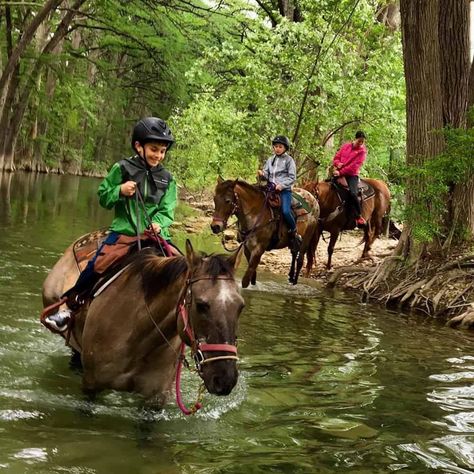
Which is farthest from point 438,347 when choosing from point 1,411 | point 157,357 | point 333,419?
point 1,411

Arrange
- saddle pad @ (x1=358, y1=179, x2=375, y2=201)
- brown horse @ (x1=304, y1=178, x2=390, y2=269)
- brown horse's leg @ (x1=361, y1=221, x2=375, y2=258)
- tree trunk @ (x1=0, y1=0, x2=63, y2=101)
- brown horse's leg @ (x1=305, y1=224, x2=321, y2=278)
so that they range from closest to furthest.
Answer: brown horse's leg @ (x1=305, y1=224, x2=321, y2=278)
brown horse @ (x1=304, y1=178, x2=390, y2=269)
saddle pad @ (x1=358, y1=179, x2=375, y2=201)
brown horse's leg @ (x1=361, y1=221, x2=375, y2=258)
tree trunk @ (x1=0, y1=0, x2=63, y2=101)

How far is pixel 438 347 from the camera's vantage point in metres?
7.92

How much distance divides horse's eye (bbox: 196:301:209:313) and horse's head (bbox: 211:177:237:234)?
24.3 ft

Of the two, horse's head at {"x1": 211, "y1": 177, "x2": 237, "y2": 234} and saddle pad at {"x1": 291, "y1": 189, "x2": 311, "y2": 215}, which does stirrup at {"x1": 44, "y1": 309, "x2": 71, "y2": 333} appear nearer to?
horse's head at {"x1": 211, "y1": 177, "x2": 237, "y2": 234}

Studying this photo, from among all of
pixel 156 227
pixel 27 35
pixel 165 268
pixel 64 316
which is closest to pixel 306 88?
pixel 156 227

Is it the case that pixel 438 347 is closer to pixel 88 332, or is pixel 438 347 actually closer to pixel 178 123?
pixel 88 332

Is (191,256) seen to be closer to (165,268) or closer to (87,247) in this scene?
(165,268)

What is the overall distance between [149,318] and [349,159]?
1049cm

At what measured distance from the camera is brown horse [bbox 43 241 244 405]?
371 cm

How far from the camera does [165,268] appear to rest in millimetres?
4285

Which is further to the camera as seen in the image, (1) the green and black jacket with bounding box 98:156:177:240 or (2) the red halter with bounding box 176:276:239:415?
(1) the green and black jacket with bounding box 98:156:177:240

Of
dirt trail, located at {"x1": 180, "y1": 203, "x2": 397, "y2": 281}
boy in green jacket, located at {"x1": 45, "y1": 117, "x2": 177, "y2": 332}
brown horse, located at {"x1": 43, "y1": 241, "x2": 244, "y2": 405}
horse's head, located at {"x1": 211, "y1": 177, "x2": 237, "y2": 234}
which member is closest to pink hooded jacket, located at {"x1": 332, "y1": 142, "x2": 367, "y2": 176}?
dirt trail, located at {"x1": 180, "y1": 203, "x2": 397, "y2": 281}

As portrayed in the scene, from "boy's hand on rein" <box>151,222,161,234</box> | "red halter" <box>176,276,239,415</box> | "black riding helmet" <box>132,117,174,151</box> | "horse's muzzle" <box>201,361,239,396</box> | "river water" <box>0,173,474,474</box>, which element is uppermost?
"black riding helmet" <box>132,117,174,151</box>

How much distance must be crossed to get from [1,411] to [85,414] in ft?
1.92
